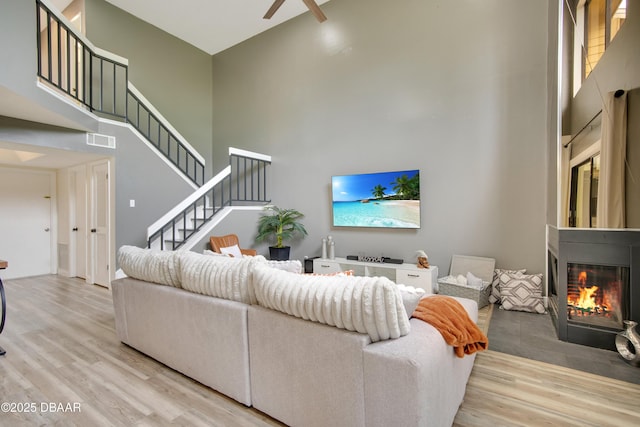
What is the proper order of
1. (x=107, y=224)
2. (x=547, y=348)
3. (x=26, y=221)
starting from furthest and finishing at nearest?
1. (x=26, y=221)
2. (x=107, y=224)
3. (x=547, y=348)

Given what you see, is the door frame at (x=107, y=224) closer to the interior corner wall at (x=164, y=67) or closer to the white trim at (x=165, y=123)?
the white trim at (x=165, y=123)

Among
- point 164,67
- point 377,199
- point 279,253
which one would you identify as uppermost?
point 164,67

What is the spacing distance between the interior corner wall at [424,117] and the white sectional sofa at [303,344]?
2180 mm

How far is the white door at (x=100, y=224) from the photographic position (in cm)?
477

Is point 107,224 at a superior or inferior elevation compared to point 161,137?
inferior

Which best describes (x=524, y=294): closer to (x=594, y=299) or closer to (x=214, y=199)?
(x=594, y=299)

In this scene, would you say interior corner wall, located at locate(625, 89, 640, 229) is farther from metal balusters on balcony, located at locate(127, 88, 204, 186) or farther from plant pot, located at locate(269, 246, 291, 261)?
metal balusters on balcony, located at locate(127, 88, 204, 186)

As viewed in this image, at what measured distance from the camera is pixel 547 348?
102 inches

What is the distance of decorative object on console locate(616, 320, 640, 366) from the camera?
2289mm

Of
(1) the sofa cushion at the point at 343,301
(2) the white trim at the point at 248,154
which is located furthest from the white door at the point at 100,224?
(1) the sofa cushion at the point at 343,301

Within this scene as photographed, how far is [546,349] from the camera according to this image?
8.45 ft

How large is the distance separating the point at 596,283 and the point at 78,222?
7.40 meters

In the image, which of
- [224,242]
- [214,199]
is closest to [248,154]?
[214,199]

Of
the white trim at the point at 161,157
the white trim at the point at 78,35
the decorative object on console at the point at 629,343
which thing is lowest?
the decorative object on console at the point at 629,343
